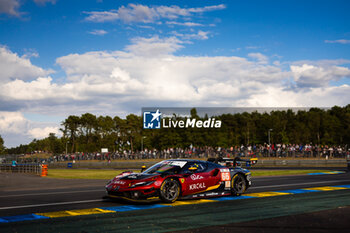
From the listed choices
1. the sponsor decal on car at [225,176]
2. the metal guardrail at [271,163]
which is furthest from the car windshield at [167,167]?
the metal guardrail at [271,163]

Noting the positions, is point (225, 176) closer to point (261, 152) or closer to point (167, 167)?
point (167, 167)

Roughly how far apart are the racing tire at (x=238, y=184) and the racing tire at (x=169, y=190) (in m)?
2.48

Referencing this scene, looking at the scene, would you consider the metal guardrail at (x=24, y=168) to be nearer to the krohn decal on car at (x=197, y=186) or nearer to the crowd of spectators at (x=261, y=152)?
the crowd of spectators at (x=261, y=152)

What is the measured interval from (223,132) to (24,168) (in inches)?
2651

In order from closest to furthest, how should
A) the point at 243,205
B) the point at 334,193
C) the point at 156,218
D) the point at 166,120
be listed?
1. the point at 156,218
2. the point at 243,205
3. the point at 334,193
4. the point at 166,120

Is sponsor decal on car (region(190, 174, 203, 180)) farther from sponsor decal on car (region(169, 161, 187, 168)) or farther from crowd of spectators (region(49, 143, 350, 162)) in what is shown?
crowd of spectators (region(49, 143, 350, 162))

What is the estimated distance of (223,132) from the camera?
94312mm

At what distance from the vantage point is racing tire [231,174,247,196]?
12.1m

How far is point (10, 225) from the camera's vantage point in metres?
7.30

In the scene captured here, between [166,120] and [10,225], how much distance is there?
283ft

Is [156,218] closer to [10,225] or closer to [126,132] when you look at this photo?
[10,225]

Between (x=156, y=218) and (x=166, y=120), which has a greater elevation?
(x=166, y=120)

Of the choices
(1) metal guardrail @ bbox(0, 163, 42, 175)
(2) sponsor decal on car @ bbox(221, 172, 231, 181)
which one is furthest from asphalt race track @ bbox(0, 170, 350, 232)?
(1) metal guardrail @ bbox(0, 163, 42, 175)

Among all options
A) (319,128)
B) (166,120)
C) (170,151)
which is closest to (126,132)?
(166,120)
